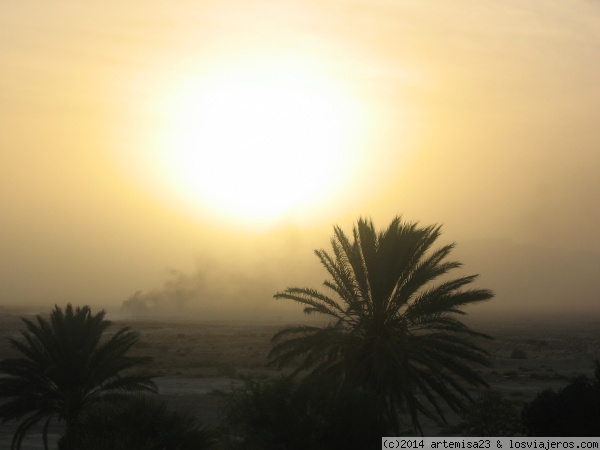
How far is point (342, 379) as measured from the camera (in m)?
21.3

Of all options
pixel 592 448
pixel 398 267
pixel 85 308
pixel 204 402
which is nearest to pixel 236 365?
pixel 204 402

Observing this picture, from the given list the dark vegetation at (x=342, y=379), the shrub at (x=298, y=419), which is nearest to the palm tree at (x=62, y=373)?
the dark vegetation at (x=342, y=379)

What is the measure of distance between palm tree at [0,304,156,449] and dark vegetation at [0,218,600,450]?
0.12 ft

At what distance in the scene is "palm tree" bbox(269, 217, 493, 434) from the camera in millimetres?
20812

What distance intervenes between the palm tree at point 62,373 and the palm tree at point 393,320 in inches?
210

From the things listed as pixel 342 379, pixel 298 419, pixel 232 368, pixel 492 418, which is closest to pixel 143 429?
pixel 298 419

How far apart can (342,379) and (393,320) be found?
211 centimetres

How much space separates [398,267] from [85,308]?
10.1m

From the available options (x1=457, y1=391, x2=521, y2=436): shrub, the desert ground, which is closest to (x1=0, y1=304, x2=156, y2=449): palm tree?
the desert ground

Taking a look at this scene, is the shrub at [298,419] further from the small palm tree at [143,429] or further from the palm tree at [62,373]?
the palm tree at [62,373]

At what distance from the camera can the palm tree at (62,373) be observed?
2294cm

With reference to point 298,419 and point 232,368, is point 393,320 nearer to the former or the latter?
point 298,419

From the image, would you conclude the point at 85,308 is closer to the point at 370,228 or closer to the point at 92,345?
the point at 92,345

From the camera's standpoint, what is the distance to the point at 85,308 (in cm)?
2489
